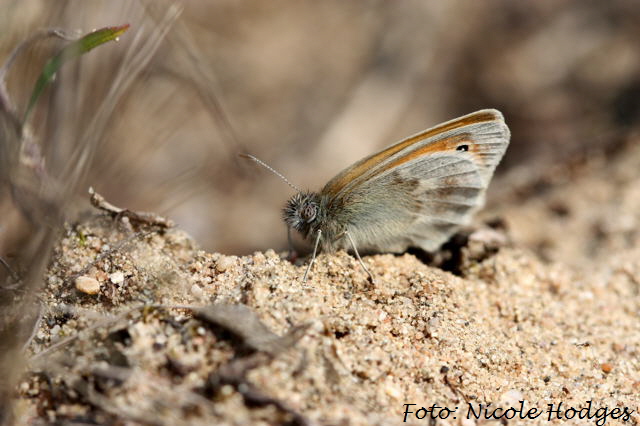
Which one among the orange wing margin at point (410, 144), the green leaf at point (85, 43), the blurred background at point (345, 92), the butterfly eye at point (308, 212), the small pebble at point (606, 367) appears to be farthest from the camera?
the blurred background at point (345, 92)

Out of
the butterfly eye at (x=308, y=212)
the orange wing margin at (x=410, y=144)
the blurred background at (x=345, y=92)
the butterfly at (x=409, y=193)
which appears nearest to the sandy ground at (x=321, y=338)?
the butterfly at (x=409, y=193)

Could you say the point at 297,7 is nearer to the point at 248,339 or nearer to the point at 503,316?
the point at 503,316

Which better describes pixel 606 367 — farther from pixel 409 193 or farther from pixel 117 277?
pixel 117 277

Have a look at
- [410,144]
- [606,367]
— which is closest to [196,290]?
[410,144]

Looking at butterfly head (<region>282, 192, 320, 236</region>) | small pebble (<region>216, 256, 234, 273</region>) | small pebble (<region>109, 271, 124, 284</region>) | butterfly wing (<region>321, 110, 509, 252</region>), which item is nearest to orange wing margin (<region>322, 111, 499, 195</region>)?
butterfly wing (<region>321, 110, 509, 252</region>)

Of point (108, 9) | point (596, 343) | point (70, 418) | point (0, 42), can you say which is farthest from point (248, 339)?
point (108, 9)

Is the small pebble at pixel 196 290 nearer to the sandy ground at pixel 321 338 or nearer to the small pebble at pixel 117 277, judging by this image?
the sandy ground at pixel 321 338

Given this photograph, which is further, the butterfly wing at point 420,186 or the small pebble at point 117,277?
the butterfly wing at point 420,186
